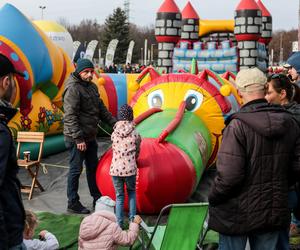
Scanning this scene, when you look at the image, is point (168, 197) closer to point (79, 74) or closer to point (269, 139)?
point (79, 74)

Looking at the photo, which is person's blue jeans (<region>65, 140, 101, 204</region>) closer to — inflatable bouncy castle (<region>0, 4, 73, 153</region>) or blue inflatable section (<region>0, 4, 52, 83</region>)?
inflatable bouncy castle (<region>0, 4, 73, 153</region>)

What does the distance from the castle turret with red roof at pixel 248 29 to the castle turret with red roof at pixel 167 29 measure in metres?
1.98

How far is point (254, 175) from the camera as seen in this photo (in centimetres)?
259

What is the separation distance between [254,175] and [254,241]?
390 millimetres

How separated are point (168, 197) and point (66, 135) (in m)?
1.28

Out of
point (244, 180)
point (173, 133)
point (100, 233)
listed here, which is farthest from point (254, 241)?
point (173, 133)

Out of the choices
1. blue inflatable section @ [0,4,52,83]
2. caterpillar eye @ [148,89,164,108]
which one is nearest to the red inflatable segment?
caterpillar eye @ [148,89,164,108]

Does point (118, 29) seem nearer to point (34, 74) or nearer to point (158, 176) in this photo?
point (34, 74)

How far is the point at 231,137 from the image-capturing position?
8.45 feet

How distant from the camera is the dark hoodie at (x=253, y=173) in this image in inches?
101

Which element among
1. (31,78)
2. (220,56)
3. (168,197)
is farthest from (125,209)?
(220,56)

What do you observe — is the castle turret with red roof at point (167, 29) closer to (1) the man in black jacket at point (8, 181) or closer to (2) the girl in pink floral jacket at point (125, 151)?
(2) the girl in pink floral jacket at point (125, 151)

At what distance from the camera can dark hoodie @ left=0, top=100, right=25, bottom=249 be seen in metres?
2.08

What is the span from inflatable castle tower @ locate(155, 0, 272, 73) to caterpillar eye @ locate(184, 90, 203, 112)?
27.8ft
